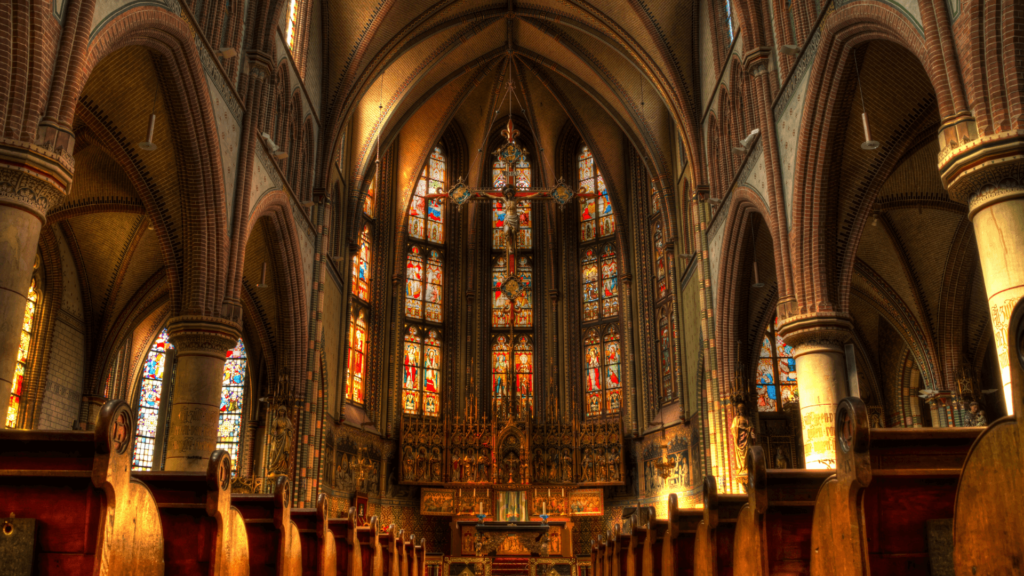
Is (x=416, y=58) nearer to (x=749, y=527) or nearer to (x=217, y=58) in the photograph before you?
(x=217, y=58)

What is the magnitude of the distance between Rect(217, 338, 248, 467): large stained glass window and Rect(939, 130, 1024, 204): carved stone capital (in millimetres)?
19983

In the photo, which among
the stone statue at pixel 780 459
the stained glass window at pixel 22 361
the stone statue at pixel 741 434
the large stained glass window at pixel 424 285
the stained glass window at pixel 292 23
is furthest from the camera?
the large stained glass window at pixel 424 285

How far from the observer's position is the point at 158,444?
2403cm

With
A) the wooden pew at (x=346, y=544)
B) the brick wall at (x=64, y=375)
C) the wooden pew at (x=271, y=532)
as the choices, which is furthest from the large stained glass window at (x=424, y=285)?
the wooden pew at (x=271, y=532)

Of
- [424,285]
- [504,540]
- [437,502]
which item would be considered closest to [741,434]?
[504,540]

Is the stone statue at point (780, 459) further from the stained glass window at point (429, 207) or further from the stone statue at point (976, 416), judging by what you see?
the stained glass window at point (429, 207)

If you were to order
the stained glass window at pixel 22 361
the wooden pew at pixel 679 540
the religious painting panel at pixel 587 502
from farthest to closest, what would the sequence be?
the religious painting panel at pixel 587 502
the stained glass window at pixel 22 361
the wooden pew at pixel 679 540

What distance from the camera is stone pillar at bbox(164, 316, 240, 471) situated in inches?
501

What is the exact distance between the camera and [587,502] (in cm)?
2248

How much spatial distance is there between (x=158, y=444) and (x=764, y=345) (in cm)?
1755

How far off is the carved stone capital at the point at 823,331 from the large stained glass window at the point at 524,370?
46.2ft

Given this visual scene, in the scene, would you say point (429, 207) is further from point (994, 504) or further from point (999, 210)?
point (994, 504)

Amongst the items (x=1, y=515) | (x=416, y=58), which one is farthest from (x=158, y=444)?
(x=1, y=515)

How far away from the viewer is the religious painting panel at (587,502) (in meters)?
22.3
